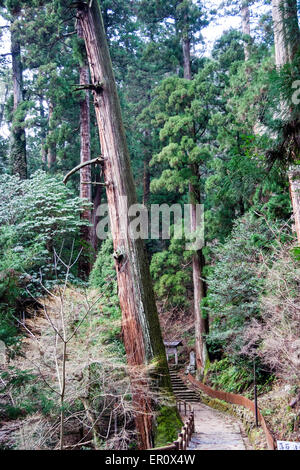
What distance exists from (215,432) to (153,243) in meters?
13.6

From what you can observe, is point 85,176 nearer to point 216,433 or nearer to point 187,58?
point 187,58

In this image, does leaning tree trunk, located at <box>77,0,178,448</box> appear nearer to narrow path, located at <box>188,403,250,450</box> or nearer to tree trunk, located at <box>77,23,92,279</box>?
narrow path, located at <box>188,403,250,450</box>

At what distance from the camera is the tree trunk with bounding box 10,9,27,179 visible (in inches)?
665

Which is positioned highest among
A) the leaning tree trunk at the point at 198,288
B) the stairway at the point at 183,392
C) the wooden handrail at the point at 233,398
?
the leaning tree trunk at the point at 198,288

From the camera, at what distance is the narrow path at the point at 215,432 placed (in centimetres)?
810

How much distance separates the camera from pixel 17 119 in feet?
55.2

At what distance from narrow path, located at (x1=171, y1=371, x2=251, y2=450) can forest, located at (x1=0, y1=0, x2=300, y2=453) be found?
0.08 m

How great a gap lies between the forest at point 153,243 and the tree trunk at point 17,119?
0.08 meters

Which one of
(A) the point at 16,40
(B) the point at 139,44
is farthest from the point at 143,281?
(B) the point at 139,44

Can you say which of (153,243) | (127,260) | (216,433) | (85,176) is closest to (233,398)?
(216,433)

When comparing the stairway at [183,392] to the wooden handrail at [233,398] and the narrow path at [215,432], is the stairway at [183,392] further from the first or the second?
the narrow path at [215,432]

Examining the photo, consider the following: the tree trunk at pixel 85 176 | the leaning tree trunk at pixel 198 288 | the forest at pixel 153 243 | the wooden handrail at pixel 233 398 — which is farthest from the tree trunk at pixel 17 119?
the wooden handrail at pixel 233 398
